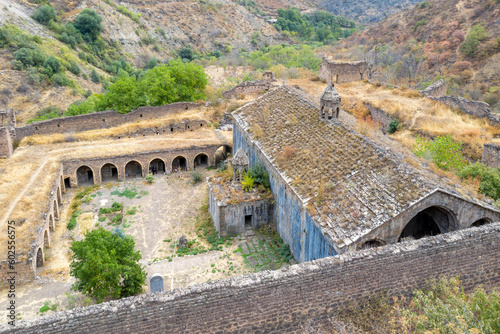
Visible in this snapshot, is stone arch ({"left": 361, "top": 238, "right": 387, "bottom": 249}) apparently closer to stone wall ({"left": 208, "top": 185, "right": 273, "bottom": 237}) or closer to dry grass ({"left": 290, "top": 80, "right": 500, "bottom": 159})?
stone wall ({"left": 208, "top": 185, "right": 273, "bottom": 237})

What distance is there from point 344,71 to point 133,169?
21.5 m

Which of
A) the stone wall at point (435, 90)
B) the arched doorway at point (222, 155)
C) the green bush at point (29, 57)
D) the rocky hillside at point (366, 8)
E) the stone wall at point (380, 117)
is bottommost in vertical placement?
the arched doorway at point (222, 155)

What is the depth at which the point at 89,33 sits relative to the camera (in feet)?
208

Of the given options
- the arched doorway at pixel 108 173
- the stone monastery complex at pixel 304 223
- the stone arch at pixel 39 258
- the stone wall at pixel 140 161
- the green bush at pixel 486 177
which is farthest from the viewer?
the arched doorway at pixel 108 173

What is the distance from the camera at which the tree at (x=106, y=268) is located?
566 inches

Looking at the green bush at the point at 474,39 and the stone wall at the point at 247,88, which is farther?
the green bush at the point at 474,39

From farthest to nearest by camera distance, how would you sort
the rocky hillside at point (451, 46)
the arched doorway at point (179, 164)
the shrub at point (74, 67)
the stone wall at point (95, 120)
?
the shrub at point (74, 67) → the rocky hillside at point (451, 46) → the stone wall at point (95, 120) → the arched doorway at point (179, 164)

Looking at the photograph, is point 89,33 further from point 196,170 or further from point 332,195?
point 332,195

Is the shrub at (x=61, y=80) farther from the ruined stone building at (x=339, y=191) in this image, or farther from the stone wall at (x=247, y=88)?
the ruined stone building at (x=339, y=191)

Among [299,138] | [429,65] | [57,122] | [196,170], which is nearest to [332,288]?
[299,138]

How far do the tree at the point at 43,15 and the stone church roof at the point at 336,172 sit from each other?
52661mm

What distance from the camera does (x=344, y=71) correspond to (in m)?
36.4

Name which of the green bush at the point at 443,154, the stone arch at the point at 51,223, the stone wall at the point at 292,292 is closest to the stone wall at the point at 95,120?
the stone arch at the point at 51,223

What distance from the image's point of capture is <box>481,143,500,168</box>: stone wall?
19344 millimetres
